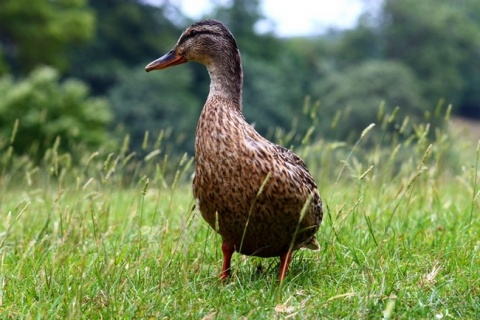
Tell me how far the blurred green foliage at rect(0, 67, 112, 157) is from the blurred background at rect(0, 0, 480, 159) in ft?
0.14

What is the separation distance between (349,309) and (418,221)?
1732 mm

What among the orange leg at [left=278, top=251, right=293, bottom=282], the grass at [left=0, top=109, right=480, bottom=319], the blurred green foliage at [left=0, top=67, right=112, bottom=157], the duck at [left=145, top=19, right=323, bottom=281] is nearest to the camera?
the grass at [left=0, top=109, right=480, bottom=319]

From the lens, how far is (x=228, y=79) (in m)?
3.57

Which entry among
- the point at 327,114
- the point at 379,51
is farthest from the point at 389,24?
the point at 327,114

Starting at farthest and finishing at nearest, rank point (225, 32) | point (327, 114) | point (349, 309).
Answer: point (327, 114)
point (225, 32)
point (349, 309)

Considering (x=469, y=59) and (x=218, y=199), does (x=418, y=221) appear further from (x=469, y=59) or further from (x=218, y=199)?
(x=469, y=59)

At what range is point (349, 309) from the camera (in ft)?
9.41

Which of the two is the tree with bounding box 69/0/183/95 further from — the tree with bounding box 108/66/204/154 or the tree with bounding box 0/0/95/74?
the tree with bounding box 0/0/95/74

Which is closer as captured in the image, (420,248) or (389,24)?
(420,248)

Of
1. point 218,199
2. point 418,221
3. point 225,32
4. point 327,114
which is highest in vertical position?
point 225,32

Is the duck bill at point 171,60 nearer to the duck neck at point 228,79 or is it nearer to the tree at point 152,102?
the duck neck at point 228,79

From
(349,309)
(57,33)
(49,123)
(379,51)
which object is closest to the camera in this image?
(349,309)

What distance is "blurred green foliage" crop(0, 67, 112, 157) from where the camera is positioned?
763 inches

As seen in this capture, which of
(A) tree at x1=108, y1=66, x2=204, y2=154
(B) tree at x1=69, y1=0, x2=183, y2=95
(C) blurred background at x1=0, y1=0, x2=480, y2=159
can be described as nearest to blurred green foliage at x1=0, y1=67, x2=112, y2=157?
(C) blurred background at x1=0, y1=0, x2=480, y2=159
